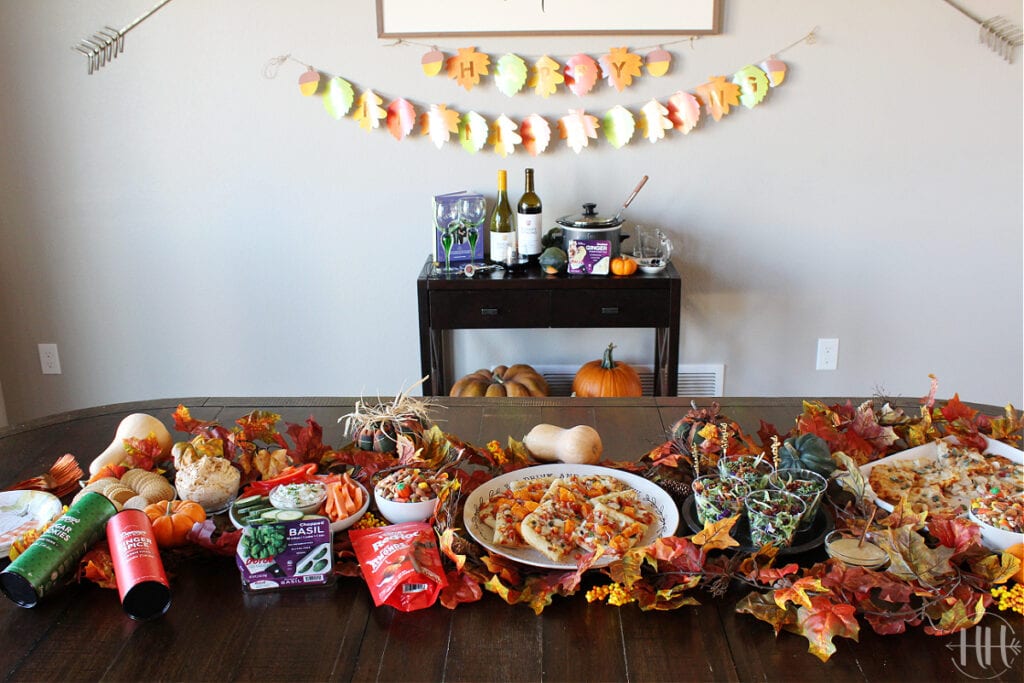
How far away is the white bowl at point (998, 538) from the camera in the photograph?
123 centimetres

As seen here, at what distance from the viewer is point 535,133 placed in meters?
3.02

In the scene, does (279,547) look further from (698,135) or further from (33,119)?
(33,119)

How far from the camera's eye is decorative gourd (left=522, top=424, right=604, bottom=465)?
60.4 inches

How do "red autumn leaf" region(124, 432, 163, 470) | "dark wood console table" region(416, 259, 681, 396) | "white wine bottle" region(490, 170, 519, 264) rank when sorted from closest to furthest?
"red autumn leaf" region(124, 432, 163, 470)
"dark wood console table" region(416, 259, 681, 396)
"white wine bottle" region(490, 170, 519, 264)

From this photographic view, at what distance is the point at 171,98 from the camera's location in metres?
3.03

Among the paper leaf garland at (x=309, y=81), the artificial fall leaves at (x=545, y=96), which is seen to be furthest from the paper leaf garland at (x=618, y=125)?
the paper leaf garland at (x=309, y=81)

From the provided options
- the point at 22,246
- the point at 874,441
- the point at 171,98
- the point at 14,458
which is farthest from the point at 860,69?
the point at 22,246

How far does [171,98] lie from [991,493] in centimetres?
270

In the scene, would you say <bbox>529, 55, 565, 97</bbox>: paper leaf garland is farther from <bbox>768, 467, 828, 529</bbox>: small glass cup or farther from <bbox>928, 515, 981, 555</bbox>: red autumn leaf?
<bbox>928, 515, 981, 555</bbox>: red autumn leaf

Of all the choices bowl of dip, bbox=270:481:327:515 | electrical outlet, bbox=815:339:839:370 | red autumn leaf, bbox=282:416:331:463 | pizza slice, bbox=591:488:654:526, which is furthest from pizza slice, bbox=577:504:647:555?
electrical outlet, bbox=815:339:839:370

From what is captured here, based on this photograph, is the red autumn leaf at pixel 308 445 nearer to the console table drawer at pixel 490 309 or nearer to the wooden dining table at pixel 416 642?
the wooden dining table at pixel 416 642

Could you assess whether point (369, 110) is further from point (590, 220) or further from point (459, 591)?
point (459, 591)

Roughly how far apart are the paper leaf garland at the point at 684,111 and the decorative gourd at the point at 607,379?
770 mm

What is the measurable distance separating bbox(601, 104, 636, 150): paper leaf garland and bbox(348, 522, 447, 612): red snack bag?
6.55ft
